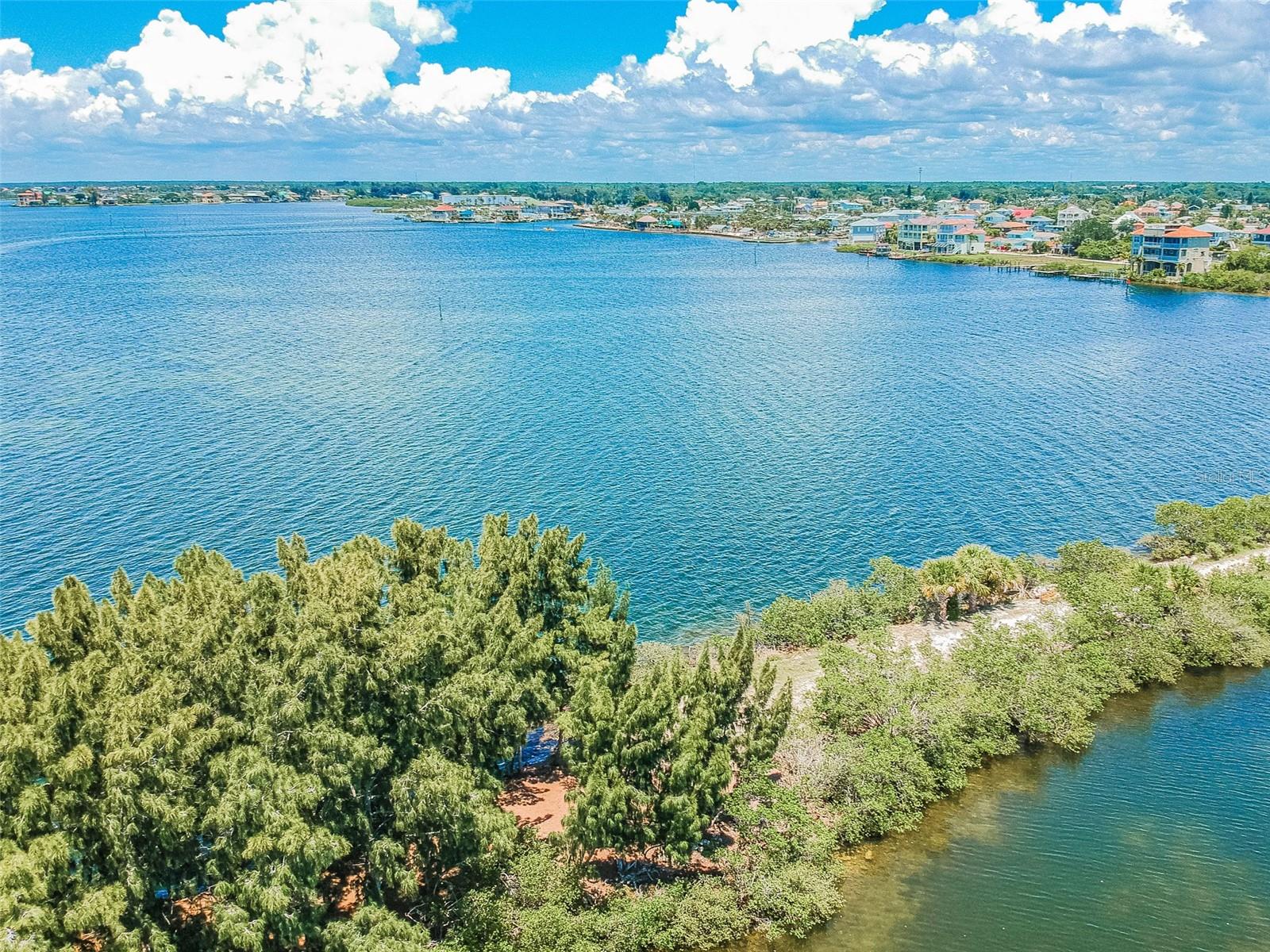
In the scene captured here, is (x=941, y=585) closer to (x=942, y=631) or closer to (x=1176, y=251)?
(x=942, y=631)

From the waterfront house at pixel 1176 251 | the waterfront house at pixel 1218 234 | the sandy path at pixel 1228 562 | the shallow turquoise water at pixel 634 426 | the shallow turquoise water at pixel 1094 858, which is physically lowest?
the shallow turquoise water at pixel 1094 858

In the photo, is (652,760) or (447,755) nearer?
(447,755)

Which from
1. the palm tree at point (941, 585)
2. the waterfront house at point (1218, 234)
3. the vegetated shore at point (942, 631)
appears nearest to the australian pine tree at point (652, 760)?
the vegetated shore at point (942, 631)

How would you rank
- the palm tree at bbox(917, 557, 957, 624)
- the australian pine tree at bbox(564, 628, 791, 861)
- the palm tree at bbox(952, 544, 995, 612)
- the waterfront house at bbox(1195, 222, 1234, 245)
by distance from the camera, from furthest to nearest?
the waterfront house at bbox(1195, 222, 1234, 245) → the palm tree at bbox(952, 544, 995, 612) → the palm tree at bbox(917, 557, 957, 624) → the australian pine tree at bbox(564, 628, 791, 861)

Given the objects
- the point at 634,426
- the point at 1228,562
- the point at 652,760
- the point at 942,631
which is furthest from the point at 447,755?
the point at 634,426

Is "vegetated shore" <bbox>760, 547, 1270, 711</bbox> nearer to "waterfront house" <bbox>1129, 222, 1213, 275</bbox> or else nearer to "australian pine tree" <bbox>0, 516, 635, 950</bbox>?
"australian pine tree" <bbox>0, 516, 635, 950</bbox>

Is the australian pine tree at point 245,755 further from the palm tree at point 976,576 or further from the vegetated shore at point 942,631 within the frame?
the palm tree at point 976,576

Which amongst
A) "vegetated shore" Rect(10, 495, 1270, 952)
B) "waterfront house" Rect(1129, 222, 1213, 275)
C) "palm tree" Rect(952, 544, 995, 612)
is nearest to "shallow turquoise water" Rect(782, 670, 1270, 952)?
"vegetated shore" Rect(10, 495, 1270, 952)
